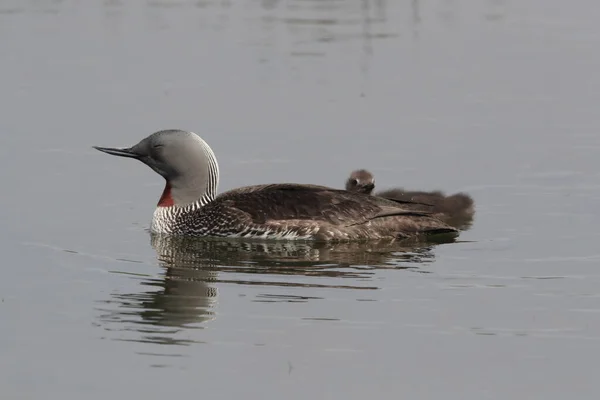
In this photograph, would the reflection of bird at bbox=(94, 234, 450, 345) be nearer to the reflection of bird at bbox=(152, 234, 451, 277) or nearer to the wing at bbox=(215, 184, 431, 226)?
the reflection of bird at bbox=(152, 234, 451, 277)

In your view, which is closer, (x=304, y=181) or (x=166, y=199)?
(x=166, y=199)

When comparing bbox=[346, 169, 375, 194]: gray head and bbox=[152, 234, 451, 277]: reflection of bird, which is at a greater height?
bbox=[346, 169, 375, 194]: gray head

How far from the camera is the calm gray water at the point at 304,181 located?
9039mm

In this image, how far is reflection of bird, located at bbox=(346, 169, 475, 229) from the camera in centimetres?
1344

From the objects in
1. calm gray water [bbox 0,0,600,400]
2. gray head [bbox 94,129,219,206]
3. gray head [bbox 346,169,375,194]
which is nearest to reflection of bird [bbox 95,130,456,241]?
gray head [bbox 94,129,219,206]

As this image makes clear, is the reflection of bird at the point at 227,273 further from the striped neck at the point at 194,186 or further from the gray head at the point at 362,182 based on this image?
the gray head at the point at 362,182

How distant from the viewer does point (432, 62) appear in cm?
1948

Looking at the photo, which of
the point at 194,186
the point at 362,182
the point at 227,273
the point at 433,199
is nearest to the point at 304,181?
the point at 362,182

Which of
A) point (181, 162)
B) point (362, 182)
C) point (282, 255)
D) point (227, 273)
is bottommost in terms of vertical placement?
point (227, 273)

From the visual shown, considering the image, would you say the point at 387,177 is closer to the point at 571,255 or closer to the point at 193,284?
the point at 571,255

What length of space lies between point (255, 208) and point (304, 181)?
1.62 m

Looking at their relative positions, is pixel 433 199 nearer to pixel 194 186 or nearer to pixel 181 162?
pixel 194 186

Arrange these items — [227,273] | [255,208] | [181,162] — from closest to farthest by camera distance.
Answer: [227,273]
[255,208]
[181,162]

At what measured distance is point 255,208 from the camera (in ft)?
42.2
